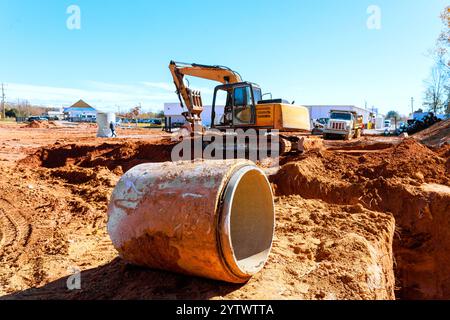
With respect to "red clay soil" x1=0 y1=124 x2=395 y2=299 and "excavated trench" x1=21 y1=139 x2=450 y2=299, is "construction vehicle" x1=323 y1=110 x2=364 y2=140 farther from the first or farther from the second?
"red clay soil" x1=0 y1=124 x2=395 y2=299

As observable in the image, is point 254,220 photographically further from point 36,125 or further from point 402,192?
point 36,125

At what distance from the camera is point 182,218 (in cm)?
325

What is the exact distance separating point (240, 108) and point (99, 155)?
19.3 ft

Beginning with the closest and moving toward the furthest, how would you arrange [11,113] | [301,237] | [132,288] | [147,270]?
[132,288] → [147,270] → [301,237] → [11,113]

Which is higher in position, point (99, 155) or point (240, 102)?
point (240, 102)

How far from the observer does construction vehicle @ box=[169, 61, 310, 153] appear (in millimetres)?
12398

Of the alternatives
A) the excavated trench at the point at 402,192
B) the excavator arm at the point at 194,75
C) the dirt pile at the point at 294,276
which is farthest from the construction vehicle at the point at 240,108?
the dirt pile at the point at 294,276

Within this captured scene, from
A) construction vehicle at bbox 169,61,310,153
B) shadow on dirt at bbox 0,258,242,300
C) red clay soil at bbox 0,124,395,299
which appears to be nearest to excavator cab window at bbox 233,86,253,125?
construction vehicle at bbox 169,61,310,153

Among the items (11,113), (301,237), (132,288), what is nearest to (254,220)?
(301,237)

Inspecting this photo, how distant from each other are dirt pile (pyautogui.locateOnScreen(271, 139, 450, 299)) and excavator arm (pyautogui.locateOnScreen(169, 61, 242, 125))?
551 centimetres

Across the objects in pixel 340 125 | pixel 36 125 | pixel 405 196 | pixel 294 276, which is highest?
pixel 36 125

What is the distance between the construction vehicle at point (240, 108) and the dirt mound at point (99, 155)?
66.3 inches
